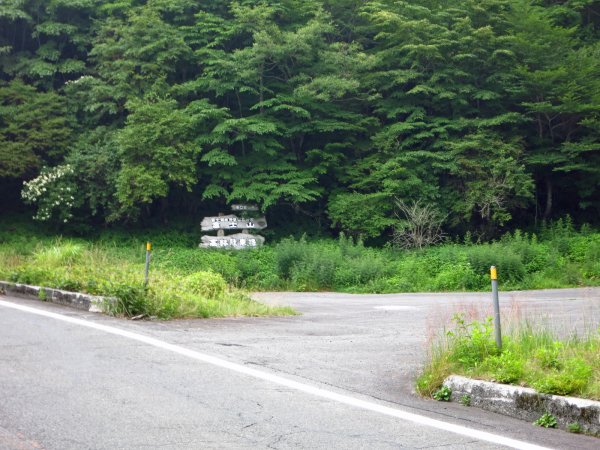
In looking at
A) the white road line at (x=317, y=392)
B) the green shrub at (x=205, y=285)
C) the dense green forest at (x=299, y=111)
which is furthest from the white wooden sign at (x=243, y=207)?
the white road line at (x=317, y=392)

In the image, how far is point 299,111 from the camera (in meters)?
34.4

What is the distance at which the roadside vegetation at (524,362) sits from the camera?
22.9 ft

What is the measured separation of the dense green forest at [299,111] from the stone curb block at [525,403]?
2539 cm

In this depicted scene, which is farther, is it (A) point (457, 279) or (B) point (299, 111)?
(B) point (299, 111)

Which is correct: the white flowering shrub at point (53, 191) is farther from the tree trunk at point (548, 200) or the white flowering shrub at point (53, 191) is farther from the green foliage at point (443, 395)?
the green foliage at point (443, 395)

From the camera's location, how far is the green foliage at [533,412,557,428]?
6.76m

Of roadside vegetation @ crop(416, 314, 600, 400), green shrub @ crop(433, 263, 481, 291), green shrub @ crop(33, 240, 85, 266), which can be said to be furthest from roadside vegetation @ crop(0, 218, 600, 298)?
roadside vegetation @ crop(416, 314, 600, 400)

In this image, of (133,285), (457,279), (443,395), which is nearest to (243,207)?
(457,279)

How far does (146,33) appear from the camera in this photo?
1375 inches

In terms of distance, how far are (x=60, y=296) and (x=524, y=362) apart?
978cm

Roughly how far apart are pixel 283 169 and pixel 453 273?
37.6 feet

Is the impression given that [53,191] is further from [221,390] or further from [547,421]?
[547,421]

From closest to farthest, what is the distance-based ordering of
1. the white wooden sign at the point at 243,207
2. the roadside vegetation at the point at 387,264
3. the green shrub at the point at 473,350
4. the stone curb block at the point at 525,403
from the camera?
the stone curb block at the point at 525,403
the green shrub at the point at 473,350
the roadside vegetation at the point at 387,264
the white wooden sign at the point at 243,207

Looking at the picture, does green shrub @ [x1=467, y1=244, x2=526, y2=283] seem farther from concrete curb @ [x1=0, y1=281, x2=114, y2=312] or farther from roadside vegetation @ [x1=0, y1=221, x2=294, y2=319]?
concrete curb @ [x1=0, y1=281, x2=114, y2=312]
